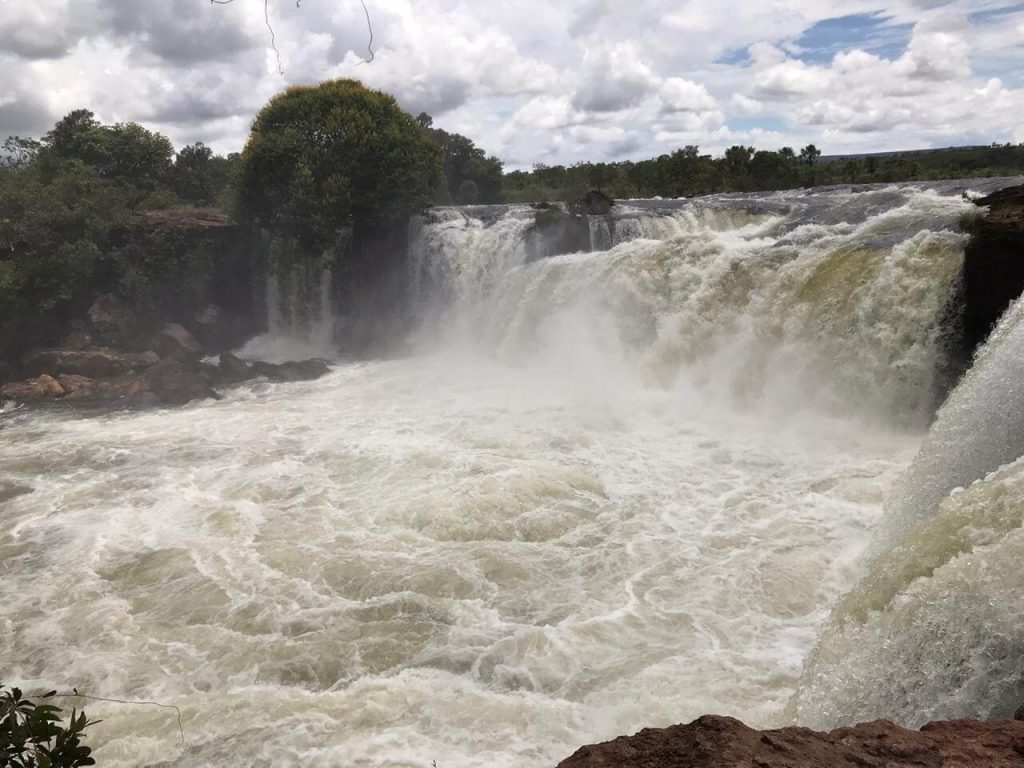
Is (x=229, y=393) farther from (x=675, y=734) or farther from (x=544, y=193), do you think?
(x=544, y=193)

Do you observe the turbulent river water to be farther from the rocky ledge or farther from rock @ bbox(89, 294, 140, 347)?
rock @ bbox(89, 294, 140, 347)

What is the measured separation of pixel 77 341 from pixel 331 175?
9.62 meters

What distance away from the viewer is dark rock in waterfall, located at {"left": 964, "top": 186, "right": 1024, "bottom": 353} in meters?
10.3

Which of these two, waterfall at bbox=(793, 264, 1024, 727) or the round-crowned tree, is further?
the round-crowned tree

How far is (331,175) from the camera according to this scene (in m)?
23.8

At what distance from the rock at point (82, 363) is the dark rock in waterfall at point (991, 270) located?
20040 millimetres

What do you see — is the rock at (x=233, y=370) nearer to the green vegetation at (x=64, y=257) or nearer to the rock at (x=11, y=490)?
the green vegetation at (x=64, y=257)

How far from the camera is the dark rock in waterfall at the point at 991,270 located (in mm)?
10305

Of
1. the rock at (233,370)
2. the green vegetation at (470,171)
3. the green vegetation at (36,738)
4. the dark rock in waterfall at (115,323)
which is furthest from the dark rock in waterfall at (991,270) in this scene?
the green vegetation at (470,171)

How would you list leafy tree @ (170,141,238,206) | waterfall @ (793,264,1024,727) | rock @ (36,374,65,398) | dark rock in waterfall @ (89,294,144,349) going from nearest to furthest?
waterfall @ (793,264,1024,727) < rock @ (36,374,65,398) < dark rock in waterfall @ (89,294,144,349) < leafy tree @ (170,141,238,206)

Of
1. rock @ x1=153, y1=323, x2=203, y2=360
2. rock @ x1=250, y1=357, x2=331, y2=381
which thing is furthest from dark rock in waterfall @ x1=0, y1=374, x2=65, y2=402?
rock @ x1=250, y1=357, x2=331, y2=381

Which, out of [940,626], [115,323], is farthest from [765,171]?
[940,626]

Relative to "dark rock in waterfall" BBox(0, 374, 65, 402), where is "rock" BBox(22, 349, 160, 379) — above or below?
above

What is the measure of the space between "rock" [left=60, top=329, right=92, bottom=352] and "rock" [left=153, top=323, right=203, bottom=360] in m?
1.80
